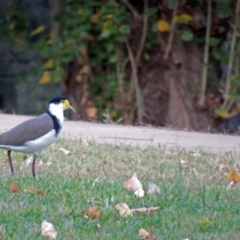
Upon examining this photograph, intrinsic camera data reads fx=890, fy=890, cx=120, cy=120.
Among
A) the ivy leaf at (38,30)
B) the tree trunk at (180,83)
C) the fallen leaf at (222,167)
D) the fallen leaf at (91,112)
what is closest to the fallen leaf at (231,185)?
the fallen leaf at (222,167)

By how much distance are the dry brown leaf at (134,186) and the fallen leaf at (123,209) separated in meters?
0.44

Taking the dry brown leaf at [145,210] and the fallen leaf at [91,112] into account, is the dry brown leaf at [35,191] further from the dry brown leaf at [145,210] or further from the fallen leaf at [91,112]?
the fallen leaf at [91,112]

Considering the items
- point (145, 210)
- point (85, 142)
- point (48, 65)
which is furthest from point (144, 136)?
point (145, 210)

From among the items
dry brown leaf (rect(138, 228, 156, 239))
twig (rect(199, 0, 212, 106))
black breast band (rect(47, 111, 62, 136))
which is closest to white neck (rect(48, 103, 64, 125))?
black breast band (rect(47, 111, 62, 136))

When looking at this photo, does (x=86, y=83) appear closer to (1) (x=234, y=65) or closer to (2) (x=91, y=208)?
(1) (x=234, y=65)

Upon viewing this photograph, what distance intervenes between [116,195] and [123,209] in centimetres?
44

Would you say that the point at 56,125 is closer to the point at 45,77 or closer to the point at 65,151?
the point at 65,151

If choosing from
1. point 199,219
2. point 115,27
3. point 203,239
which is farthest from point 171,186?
point 115,27

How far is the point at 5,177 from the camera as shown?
7.14 m

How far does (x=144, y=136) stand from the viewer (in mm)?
9594

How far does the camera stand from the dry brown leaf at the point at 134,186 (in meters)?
6.69

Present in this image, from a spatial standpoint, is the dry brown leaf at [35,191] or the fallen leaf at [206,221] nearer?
the fallen leaf at [206,221]

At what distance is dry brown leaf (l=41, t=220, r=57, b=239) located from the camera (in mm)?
5508

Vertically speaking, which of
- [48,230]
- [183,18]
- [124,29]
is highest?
[183,18]
